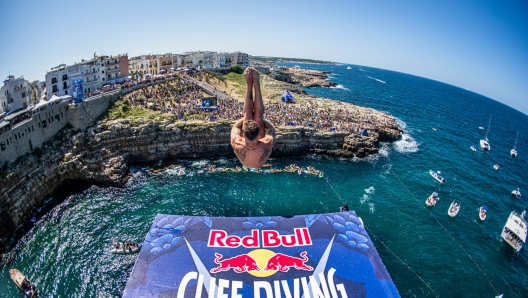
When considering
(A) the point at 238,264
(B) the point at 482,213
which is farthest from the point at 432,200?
(A) the point at 238,264

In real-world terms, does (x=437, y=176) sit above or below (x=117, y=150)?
below

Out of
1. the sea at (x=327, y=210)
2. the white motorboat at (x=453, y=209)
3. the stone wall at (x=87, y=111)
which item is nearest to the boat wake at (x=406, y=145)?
the sea at (x=327, y=210)

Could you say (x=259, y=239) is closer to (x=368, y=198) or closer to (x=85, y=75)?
(x=368, y=198)

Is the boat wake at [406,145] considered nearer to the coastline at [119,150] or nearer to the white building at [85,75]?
the coastline at [119,150]

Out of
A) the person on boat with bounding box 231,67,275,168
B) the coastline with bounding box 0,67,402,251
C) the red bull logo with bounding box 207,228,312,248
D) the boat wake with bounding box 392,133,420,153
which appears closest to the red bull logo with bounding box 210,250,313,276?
the red bull logo with bounding box 207,228,312,248

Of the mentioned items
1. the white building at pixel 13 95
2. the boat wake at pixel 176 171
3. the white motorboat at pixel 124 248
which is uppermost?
the white building at pixel 13 95
